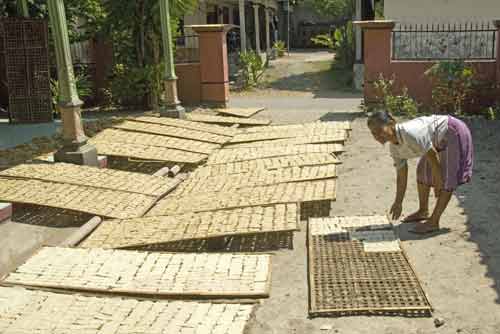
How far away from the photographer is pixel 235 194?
606cm

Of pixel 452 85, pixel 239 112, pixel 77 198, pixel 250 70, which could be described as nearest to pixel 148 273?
pixel 77 198

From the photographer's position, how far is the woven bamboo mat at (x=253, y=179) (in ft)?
21.1

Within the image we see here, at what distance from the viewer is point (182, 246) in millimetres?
5039

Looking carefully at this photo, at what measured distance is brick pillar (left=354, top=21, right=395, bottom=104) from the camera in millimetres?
11312

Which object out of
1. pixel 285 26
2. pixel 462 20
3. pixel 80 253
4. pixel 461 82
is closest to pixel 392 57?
pixel 461 82

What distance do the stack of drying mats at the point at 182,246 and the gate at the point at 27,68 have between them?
356cm

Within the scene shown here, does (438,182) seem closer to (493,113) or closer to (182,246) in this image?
(182,246)

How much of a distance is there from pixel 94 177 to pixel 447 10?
1184cm

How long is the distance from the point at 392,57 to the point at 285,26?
25.0 m

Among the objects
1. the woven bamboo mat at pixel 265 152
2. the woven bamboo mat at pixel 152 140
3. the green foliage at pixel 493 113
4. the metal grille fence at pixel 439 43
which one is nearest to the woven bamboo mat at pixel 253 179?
the woven bamboo mat at pixel 265 152

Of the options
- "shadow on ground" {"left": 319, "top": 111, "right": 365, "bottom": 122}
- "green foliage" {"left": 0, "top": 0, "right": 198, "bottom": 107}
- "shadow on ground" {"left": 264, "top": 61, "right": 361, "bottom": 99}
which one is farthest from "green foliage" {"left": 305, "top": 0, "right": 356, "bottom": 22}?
"shadow on ground" {"left": 319, "top": 111, "right": 365, "bottom": 122}

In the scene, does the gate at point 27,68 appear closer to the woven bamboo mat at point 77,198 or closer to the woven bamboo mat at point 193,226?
the woven bamboo mat at point 77,198

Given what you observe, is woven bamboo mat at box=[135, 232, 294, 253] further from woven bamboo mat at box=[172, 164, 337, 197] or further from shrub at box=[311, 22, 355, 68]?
shrub at box=[311, 22, 355, 68]

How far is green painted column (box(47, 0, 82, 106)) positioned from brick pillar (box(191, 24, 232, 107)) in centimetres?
605
